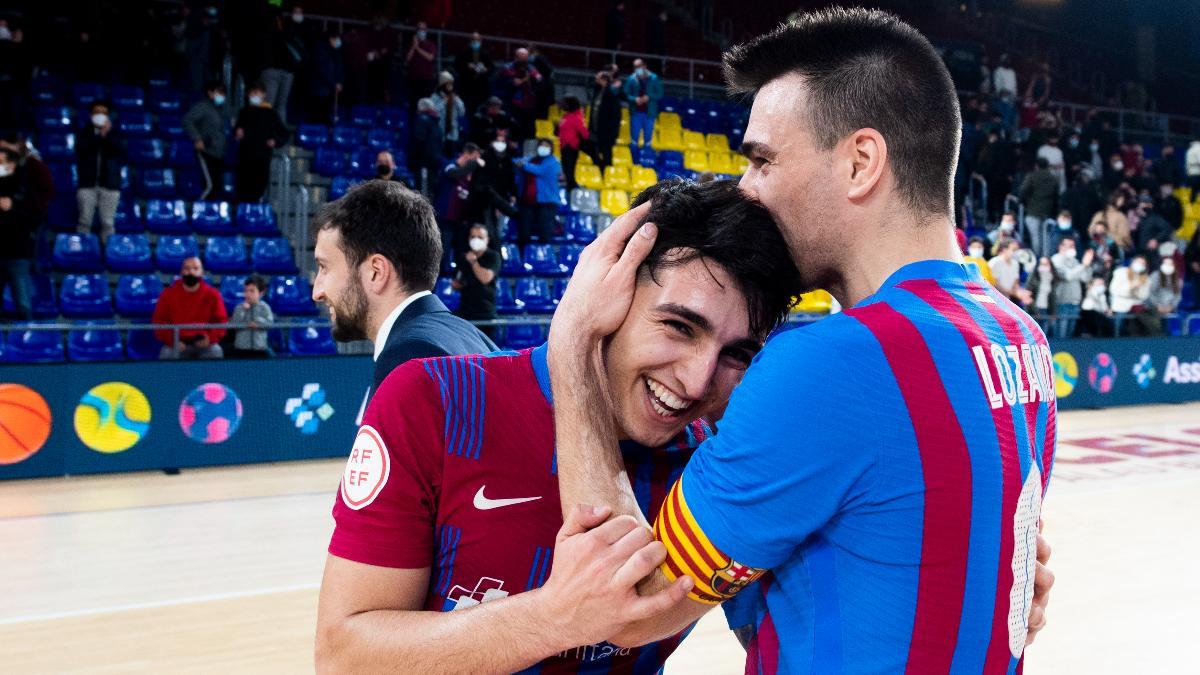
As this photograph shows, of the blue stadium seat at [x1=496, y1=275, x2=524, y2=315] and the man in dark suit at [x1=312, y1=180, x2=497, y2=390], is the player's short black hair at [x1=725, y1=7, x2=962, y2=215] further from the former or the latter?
the blue stadium seat at [x1=496, y1=275, x2=524, y2=315]

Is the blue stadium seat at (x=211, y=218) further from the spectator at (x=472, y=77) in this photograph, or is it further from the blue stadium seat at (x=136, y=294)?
the spectator at (x=472, y=77)

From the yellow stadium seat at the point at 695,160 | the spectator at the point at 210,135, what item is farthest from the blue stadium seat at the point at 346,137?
the yellow stadium seat at the point at 695,160

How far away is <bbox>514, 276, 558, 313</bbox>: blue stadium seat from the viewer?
45.8 ft

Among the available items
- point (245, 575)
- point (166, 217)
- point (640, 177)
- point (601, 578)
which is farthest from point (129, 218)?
point (601, 578)

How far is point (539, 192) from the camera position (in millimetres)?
14750

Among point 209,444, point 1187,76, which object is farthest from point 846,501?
point 1187,76

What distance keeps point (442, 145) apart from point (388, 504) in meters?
13.1

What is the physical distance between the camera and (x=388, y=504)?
73.7 inches

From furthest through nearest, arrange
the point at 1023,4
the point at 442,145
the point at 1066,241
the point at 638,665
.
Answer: the point at 1023,4 → the point at 1066,241 → the point at 442,145 → the point at 638,665

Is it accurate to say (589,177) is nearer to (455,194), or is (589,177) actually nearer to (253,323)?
(455,194)

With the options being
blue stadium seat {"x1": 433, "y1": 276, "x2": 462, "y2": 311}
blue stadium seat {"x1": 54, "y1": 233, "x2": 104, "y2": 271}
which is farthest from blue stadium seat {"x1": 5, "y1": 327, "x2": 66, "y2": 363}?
blue stadium seat {"x1": 433, "y1": 276, "x2": 462, "y2": 311}

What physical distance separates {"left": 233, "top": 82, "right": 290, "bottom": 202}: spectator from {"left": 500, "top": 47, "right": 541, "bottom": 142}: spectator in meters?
4.01

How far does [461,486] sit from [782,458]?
25.4 inches

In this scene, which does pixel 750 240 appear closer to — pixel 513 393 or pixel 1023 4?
pixel 513 393
